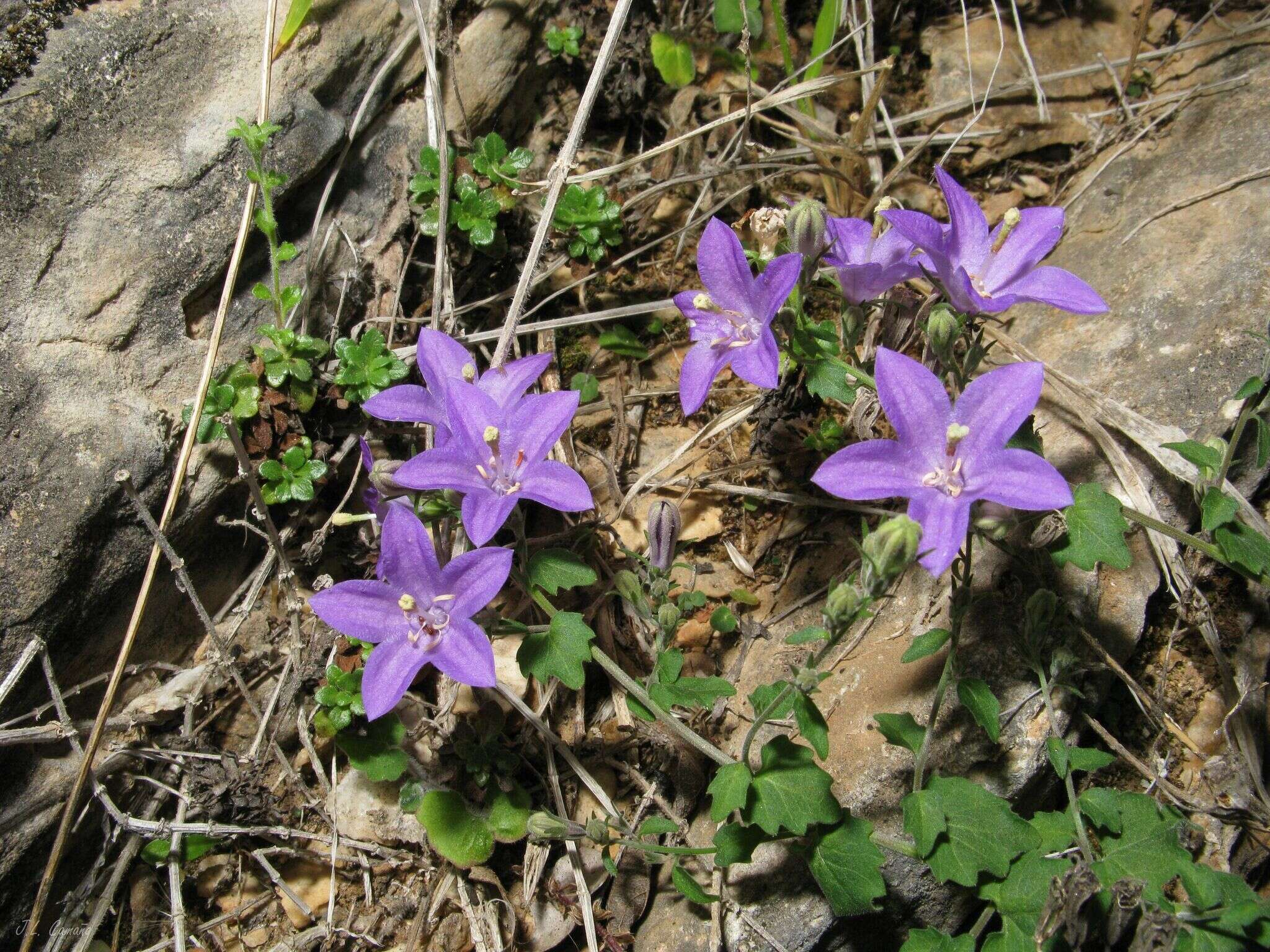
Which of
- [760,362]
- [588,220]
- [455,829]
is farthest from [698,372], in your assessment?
[455,829]

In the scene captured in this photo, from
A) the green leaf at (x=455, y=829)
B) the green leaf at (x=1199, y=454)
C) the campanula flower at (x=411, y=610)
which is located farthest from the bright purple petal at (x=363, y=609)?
the green leaf at (x=1199, y=454)

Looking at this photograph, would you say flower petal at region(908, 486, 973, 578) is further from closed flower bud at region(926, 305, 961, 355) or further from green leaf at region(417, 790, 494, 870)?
green leaf at region(417, 790, 494, 870)

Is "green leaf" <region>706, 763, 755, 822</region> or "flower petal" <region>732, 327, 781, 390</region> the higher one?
"flower petal" <region>732, 327, 781, 390</region>

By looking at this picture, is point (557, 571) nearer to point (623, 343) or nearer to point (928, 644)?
point (928, 644)

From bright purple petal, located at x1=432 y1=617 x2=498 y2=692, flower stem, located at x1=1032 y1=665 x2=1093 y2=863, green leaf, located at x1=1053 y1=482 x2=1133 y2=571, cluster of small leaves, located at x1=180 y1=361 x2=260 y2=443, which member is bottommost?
flower stem, located at x1=1032 y1=665 x2=1093 y2=863

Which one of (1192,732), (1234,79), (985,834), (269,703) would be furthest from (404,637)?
(1234,79)

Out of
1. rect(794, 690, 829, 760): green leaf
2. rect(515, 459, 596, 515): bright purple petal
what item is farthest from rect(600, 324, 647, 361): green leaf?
rect(794, 690, 829, 760): green leaf

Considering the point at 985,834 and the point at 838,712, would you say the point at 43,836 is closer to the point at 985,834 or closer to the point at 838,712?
the point at 838,712
